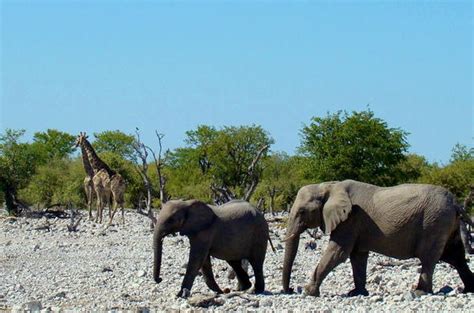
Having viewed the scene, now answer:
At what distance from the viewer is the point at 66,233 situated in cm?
3291

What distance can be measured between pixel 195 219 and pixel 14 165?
3690 cm

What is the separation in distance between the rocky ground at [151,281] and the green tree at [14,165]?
64.2ft

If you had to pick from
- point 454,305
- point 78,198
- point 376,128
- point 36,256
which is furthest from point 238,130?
point 454,305

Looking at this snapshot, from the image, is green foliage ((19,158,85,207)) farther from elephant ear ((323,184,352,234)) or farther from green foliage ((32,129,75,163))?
elephant ear ((323,184,352,234))

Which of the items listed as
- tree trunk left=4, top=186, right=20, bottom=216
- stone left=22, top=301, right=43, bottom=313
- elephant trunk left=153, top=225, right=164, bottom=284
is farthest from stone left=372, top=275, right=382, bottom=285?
tree trunk left=4, top=186, right=20, bottom=216

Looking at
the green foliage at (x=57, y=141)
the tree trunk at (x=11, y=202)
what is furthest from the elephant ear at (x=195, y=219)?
the green foliage at (x=57, y=141)

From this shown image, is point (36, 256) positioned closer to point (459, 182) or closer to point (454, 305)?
point (454, 305)

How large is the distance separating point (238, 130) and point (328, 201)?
3970cm

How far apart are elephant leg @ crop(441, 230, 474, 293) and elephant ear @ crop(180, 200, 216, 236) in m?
3.85

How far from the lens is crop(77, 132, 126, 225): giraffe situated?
123 ft

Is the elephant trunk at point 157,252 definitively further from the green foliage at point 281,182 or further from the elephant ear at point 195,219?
the green foliage at point 281,182

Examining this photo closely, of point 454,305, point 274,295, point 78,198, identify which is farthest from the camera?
point 78,198

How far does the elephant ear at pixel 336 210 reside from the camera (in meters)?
16.2

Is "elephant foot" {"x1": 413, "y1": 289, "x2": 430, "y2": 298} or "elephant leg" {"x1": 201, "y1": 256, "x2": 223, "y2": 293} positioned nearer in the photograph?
"elephant foot" {"x1": 413, "y1": 289, "x2": 430, "y2": 298}
